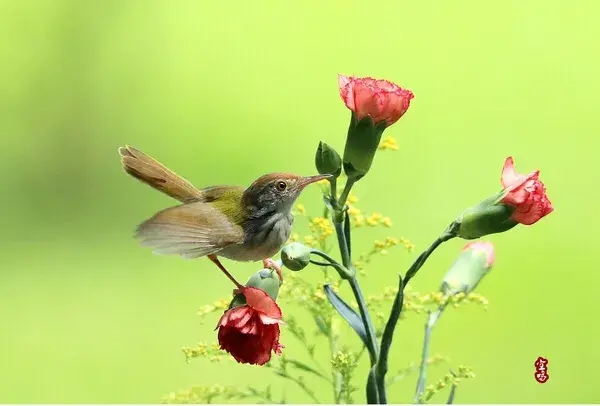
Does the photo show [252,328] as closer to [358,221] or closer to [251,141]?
[358,221]

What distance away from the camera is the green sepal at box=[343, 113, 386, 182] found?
0.46 metres

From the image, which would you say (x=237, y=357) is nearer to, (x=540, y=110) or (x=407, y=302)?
(x=407, y=302)

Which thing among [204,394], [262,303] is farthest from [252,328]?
[204,394]

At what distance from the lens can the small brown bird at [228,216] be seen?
45cm

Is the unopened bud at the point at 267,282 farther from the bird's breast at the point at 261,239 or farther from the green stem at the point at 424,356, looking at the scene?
the green stem at the point at 424,356

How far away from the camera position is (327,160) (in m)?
0.46

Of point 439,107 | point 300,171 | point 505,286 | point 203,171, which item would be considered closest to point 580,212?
point 505,286

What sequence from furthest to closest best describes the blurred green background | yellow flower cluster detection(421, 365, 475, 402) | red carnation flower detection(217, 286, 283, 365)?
the blurred green background
yellow flower cluster detection(421, 365, 475, 402)
red carnation flower detection(217, 286, 283, 365)

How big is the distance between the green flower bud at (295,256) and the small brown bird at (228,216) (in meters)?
0.04

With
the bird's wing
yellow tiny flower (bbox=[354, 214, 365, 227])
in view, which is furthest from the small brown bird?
yellow tiny flower (bbox=[354, 214, 365, 227])

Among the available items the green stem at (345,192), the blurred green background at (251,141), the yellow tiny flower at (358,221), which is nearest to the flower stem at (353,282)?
the green stem at (345,192)

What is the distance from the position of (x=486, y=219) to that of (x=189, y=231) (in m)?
0.18

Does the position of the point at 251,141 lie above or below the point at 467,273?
above

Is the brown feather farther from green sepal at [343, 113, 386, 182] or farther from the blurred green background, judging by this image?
the blurred green background
